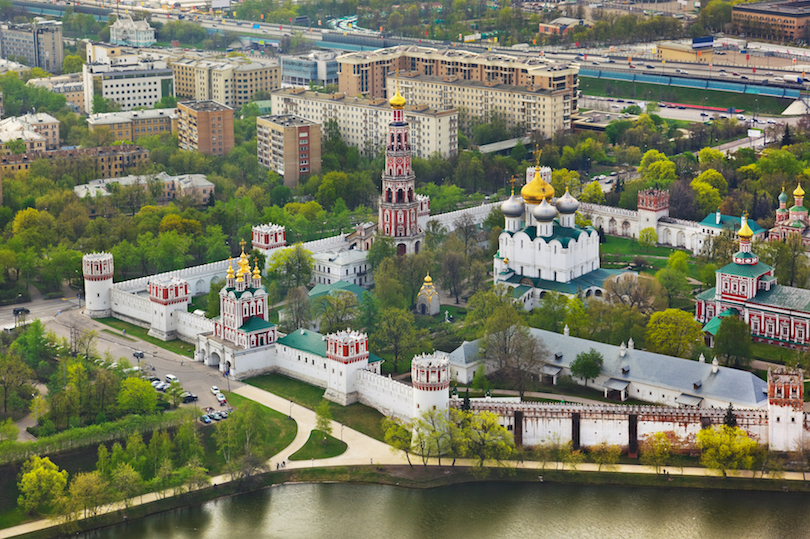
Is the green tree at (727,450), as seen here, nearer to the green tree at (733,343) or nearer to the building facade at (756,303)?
the green tree at (733,343)

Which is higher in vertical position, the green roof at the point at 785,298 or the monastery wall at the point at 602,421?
the green roof at the point at 785,298

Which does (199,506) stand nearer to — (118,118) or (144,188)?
(144,188)

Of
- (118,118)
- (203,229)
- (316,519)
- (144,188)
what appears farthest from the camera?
(118,118)

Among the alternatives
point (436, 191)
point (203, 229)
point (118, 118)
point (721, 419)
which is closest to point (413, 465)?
point (721, 419)

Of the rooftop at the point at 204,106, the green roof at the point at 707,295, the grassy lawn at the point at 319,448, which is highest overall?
the rooftop at the point at 204,106

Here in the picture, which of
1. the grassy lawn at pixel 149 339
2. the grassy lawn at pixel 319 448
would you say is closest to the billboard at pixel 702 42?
the grassy lawn at pixel 149 339

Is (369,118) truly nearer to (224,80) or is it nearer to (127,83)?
(224,80)
